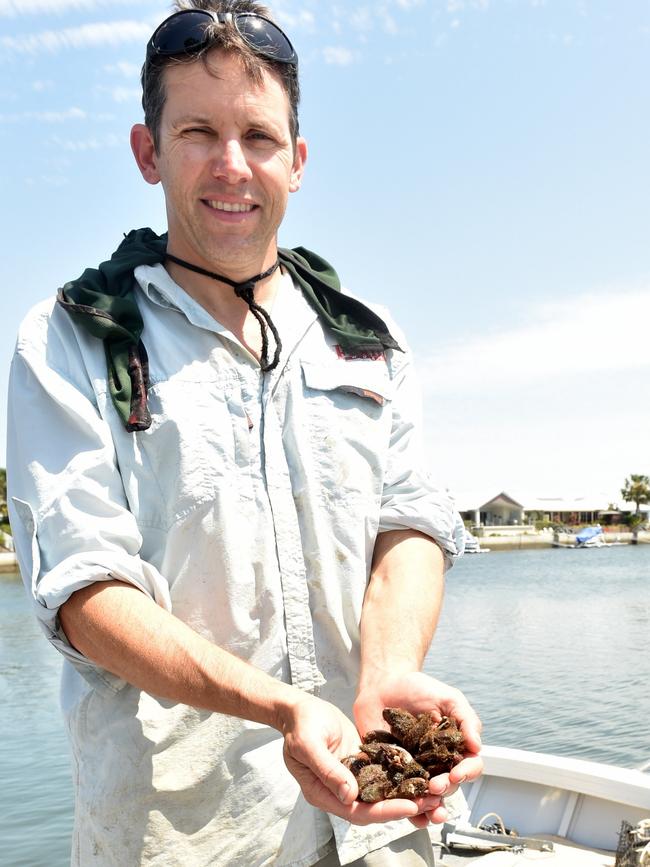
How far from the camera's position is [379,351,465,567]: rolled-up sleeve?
2896 millimetres

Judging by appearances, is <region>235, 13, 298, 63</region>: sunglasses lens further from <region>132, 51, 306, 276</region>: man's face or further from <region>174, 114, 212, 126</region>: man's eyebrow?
<region>174, 114, 212, 126</region>: man's eyebrow

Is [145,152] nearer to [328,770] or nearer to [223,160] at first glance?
[223,160]

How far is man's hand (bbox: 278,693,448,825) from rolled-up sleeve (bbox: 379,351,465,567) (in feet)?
2.62

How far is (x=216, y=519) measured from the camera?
8.42ft

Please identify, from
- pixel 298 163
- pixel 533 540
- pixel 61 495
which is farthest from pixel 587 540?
pixel 61 495

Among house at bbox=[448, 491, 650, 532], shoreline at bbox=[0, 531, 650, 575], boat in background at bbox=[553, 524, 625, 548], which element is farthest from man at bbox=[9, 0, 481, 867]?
→ house at bbox=[448, 491, 650, 532]

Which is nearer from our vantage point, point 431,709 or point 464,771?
point 464,771

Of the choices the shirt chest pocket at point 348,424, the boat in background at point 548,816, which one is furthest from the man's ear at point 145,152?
the boat in background at point 548,816

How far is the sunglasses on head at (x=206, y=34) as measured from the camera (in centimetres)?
271

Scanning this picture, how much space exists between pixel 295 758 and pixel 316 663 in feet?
1.70

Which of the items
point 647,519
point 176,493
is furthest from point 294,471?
point 647,519

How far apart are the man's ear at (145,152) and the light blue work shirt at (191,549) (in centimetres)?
32

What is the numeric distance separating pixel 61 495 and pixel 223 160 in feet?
3.39

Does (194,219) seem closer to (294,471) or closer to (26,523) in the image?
(294,471)
